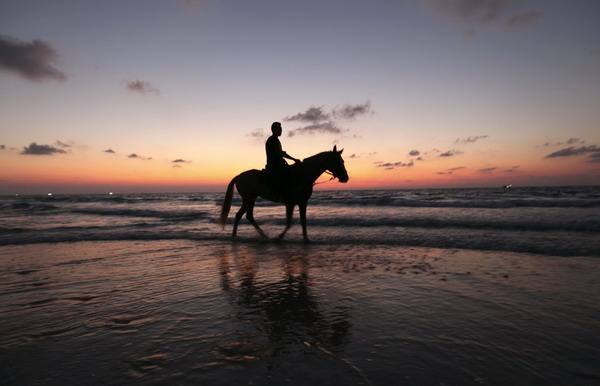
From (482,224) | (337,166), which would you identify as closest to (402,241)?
(337,166)

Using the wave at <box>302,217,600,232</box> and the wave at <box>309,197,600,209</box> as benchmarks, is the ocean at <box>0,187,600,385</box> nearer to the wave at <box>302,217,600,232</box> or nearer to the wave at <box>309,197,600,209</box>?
the wave at <box>302,217,600,232</box>

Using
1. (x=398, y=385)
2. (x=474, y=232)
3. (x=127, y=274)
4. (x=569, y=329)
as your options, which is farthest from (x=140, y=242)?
(x=474, y=232)

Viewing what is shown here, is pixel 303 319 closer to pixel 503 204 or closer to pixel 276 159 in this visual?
pixel 276 159

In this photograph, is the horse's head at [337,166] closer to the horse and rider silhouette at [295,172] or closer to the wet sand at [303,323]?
the horse and rider silhouette at [295,172]

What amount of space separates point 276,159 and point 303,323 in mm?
6412

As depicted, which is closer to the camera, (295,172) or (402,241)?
(402,241)

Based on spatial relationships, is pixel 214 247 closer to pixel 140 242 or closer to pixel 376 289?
pixel 140 242

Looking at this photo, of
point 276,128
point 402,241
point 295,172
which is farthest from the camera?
point 295,172

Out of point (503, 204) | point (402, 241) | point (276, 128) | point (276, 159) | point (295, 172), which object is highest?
point (276, 128)

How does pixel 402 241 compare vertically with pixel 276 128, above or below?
below

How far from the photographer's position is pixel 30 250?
7.41 metres

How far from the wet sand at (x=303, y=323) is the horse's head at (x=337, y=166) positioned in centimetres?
372

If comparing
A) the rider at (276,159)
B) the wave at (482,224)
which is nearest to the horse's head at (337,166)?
the rider at (276,159)

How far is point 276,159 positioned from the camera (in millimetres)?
8859
